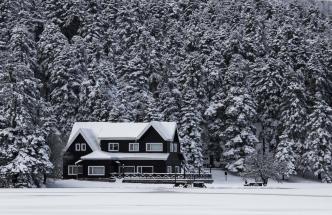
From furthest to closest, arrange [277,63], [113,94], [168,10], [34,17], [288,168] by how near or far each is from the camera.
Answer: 1. [168,10]
2. [34,17]
3. [277,63]
4. [113,94]
5. [288,168]

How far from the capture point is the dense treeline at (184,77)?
90.1 metres

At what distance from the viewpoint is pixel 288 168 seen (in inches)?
3435

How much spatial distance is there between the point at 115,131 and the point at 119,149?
2406 millimetres

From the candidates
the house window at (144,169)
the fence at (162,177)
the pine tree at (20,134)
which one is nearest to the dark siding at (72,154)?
the fence at (162,177)

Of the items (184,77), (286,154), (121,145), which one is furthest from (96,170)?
(286,154)

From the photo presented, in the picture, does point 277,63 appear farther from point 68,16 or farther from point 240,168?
point 68,16

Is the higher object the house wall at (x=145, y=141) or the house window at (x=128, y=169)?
the house wall at (x=145, y=141)

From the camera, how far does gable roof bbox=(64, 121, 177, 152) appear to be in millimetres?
85062

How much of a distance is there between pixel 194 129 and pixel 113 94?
42.3 feet

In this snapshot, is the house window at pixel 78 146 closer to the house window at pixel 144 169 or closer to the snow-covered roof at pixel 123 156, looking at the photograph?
the snow-covered roof at pixel 123 156

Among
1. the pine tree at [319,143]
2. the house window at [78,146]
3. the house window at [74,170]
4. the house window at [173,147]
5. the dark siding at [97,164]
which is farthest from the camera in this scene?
the pine tree at [319,143]

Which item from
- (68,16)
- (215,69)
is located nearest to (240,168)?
(215,69)

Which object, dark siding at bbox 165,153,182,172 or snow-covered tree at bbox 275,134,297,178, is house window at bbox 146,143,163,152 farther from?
snow-covered tree at bbox 275,134,297,178

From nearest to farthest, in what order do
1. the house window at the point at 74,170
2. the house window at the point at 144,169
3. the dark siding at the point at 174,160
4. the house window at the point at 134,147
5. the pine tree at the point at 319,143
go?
the house window at the point at 144,169
the dark siding at the point at 174,160
the house window at the point at 74,170
the house window at the point at 134,147
the pine tree at the point at 319,143
